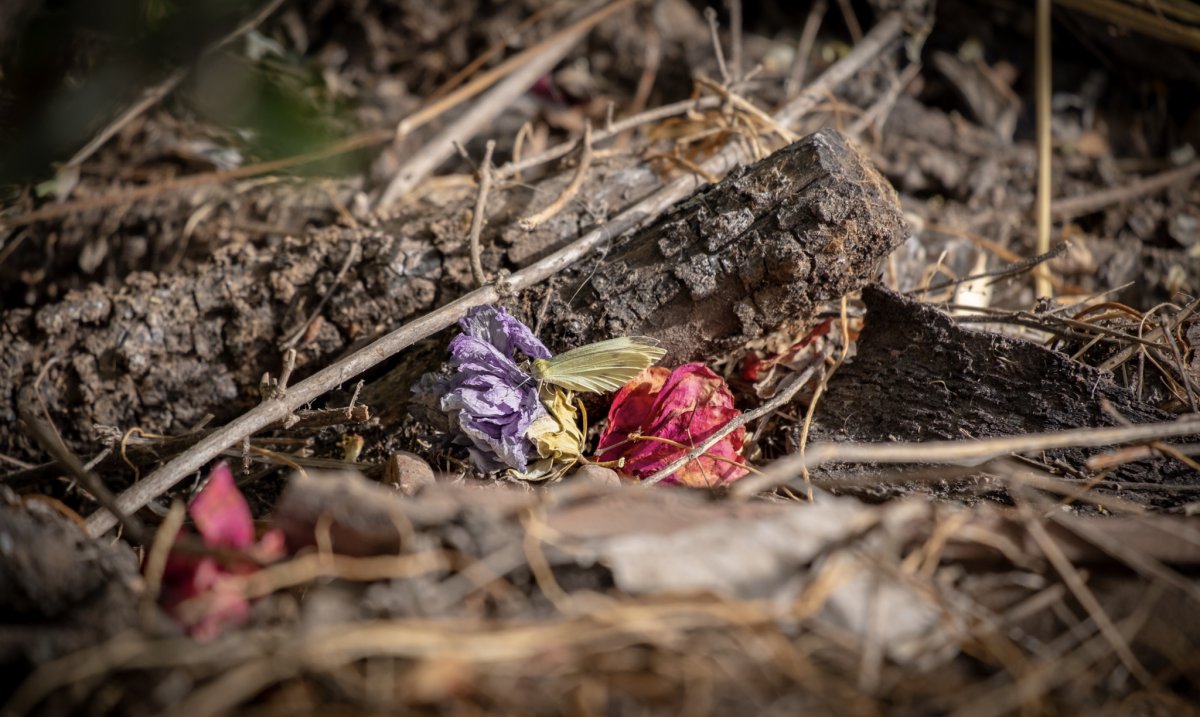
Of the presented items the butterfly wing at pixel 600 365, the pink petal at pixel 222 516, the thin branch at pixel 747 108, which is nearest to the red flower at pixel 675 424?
the butterfly wing at pixel 600 365

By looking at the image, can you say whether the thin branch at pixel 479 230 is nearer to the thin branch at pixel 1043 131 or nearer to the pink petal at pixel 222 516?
the pink petal at pixel 222 516

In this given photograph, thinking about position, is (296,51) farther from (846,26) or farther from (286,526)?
(286,526)

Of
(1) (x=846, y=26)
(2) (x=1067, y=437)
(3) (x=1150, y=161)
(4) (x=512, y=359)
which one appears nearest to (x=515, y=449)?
(4) (x=512, y=359)

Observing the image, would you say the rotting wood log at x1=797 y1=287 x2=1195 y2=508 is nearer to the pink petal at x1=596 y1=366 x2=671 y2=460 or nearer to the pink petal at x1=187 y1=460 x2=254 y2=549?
the pink petal at x1=596 y1=366 x2=671 y2=460

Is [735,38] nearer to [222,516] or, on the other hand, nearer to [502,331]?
[502,331]

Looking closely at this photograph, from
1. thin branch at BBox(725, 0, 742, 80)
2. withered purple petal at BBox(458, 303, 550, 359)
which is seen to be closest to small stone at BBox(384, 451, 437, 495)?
withered purple petal at BBox(458, 303, 550, 359)

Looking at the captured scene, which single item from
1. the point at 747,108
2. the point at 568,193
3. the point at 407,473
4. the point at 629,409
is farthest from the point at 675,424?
the point at 747,108
